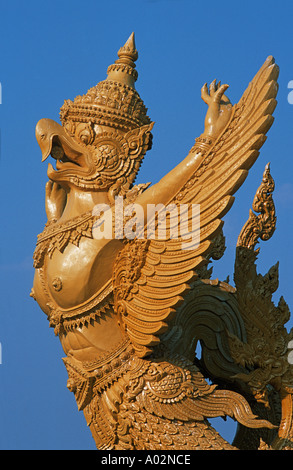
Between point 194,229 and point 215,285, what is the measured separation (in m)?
0.87

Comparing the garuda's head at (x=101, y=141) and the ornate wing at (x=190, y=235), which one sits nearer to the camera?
the ornate wing at (x=190, y=235)

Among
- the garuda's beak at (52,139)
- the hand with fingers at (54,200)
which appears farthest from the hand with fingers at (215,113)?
the hand with fingers at (54,200)

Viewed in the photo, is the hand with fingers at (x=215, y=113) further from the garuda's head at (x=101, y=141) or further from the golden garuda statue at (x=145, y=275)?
the garuda's head at (x=101, y=141)

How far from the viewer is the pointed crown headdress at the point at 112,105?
6.25 meters

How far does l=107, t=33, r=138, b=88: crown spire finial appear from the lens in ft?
21.2

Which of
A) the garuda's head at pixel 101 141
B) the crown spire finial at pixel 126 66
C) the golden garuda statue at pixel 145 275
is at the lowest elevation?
the golden garuda statue at pixel 145 275

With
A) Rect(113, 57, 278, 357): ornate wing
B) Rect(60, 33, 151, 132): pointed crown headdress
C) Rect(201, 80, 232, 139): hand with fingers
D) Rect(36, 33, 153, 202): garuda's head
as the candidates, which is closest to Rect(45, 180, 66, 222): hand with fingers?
Rect(36, 33, 153, 202): garuda's head

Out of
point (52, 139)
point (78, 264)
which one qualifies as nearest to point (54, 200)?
point (52, 139)

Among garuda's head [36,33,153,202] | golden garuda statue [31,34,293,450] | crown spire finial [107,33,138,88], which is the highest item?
crown spire finial [107,33,138,88]

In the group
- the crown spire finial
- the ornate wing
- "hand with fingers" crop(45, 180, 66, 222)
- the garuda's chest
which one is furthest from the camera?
"hand with fingers" crop(45, 180, 66, 222)

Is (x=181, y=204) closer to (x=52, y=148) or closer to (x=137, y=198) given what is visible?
(x=137, y=198)

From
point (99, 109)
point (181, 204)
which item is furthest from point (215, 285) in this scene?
point (99, 109)

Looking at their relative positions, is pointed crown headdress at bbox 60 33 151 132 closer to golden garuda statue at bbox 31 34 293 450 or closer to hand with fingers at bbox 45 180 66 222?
golden garuda statue at bbox 31 34 293 450

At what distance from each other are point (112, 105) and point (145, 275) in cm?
114
